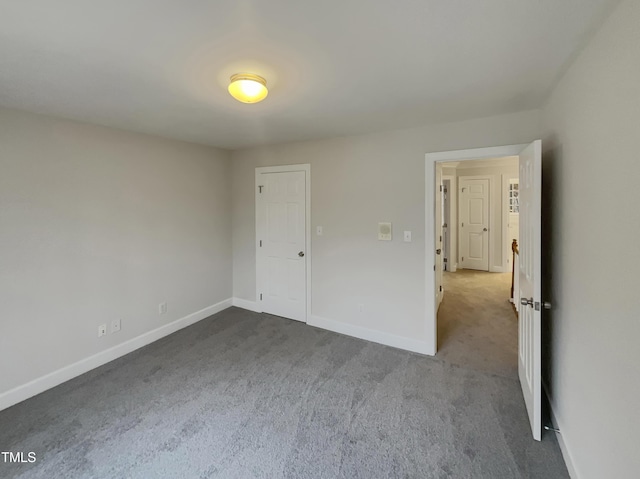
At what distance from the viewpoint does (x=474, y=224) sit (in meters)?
7.07

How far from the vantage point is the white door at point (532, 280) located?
1.91 metres

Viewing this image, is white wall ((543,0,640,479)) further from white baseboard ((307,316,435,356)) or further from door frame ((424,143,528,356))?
white baseboard ((307,316,435,356))

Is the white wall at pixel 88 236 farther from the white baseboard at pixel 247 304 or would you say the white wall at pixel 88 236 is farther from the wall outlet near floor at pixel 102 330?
the white baseboard at pixel 247 304

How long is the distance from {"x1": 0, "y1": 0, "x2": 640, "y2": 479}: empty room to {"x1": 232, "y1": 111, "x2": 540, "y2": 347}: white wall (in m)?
0.03

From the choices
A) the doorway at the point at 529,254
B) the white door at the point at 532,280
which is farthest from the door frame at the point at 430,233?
the white door at the point at 532,280

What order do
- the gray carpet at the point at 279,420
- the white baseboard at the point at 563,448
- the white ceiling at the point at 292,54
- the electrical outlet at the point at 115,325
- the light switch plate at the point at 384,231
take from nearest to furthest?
1. the white ceiling at the point at 292,54
2. the white baseboard at the point at 563,448
3. the gray carpet at the point at 279,420
4. the electrical outlet at the point at 115,325
5. the light switch plate at the point at 384,231

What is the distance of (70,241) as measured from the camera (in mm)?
2744

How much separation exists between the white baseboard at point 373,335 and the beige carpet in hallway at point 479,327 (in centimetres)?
21

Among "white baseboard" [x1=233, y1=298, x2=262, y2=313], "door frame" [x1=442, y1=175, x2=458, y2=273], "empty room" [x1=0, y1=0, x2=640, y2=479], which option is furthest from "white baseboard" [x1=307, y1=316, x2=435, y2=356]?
"door frame" [x1=442, y1=175, x2=458, y2=273]

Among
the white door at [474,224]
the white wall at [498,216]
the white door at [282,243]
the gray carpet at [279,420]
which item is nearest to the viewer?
the gray carpet at [279,420]

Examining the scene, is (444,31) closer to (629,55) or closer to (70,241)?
(629,55)

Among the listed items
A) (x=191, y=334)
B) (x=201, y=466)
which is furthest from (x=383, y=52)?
(x=191, y=334)

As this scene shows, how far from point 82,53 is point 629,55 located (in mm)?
2476

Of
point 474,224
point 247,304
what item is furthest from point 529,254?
point 474,224
